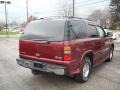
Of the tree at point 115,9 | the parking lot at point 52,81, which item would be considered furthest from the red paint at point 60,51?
the tree at point 115,9

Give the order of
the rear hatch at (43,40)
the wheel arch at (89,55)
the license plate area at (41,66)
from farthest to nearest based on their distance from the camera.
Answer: the wheel arch at (89,55) < the license plate area at (41,66) < the rear hatch at (43,40)

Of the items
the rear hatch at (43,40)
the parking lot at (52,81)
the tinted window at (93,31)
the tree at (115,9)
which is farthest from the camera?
the tree at (115,9)

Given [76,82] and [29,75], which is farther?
[29,75]

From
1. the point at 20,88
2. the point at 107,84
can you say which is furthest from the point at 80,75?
the point at 20,88

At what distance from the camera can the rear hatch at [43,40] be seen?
5.16 meters

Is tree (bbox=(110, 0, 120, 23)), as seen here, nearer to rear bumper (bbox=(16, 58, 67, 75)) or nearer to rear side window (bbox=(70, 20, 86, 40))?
rear side window (bbox=(70, 20, 86, 40))

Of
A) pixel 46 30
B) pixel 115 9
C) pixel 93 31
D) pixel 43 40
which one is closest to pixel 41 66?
pixel 43 40

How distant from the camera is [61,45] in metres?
5.07

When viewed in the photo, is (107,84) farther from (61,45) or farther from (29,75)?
(29,75)

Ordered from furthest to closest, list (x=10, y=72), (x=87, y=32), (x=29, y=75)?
(x=10, y=72), (x=29, y=75), (x=87, y=32)

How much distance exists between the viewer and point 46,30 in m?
5.46

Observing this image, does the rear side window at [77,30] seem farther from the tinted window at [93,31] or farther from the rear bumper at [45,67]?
the rear bumper at [45,67]

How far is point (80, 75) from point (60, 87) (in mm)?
701

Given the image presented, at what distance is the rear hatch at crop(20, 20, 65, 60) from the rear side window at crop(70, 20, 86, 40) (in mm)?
292
